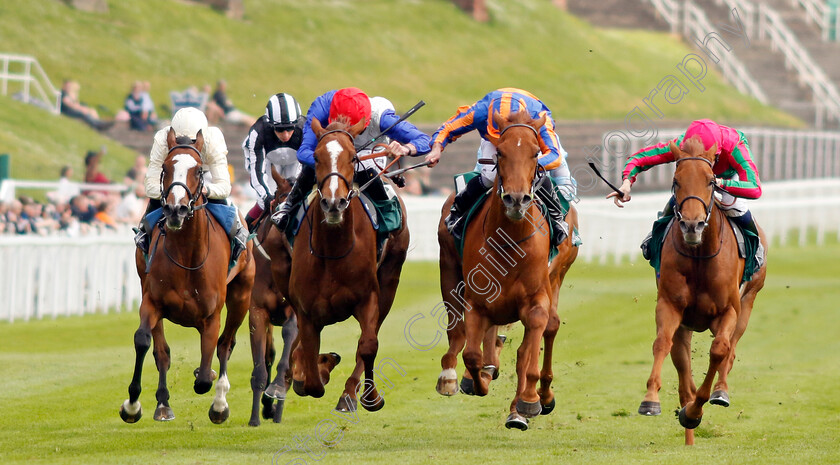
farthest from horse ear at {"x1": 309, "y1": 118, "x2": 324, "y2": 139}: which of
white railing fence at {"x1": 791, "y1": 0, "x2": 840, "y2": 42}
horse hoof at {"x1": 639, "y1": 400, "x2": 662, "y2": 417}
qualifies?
white railing fence at {"x1": 791, "y1": 0, "x2": 840, "y2": 42}

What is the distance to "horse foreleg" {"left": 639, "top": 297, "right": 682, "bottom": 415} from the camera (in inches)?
380

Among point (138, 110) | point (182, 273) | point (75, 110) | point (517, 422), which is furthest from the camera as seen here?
point (138, 110)

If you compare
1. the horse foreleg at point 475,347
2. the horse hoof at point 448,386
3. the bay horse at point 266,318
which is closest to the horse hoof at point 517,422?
the horse foreleg at point 475,347

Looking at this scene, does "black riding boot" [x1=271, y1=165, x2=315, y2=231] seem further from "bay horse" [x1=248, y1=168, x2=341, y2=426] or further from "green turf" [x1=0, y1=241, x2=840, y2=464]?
"green turf" [x1=0, y1=241, x2=840, y2=464]

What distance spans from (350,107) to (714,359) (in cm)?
319

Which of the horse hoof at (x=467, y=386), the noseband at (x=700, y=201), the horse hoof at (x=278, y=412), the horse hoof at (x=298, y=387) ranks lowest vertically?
the horse hoof at (x=278, y=412)

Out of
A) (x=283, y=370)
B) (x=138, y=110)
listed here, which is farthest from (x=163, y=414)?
(x=138, y=110)

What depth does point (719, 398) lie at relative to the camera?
10.0 meters

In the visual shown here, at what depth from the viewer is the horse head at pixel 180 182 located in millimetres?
9742

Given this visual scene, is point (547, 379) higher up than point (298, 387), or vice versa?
point (547, 379)

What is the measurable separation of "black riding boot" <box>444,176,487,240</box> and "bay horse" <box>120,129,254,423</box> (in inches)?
74.1

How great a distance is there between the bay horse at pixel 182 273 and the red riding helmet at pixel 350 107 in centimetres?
109

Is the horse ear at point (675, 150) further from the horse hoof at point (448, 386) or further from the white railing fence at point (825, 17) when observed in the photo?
the white railing fence at point (825, 17)

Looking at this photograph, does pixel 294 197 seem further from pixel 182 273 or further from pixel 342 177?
pixel 342 177
